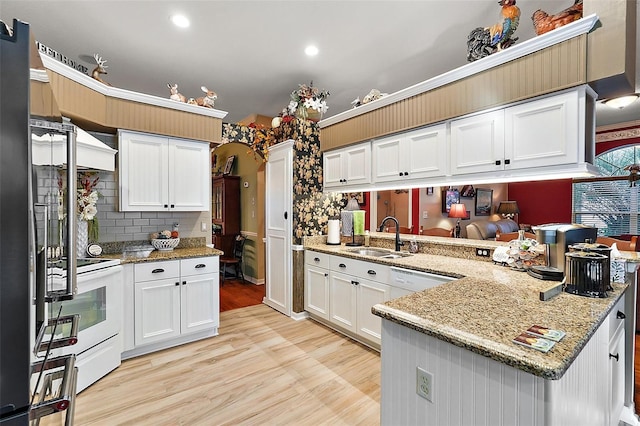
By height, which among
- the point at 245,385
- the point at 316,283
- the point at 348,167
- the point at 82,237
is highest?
the point at 348,167

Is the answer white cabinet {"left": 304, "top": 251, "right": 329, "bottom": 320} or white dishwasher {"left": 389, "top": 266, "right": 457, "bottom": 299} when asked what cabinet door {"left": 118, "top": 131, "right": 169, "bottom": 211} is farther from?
white dishwasher {"left": 389, "top": 266, "right": 457, "bottom": 299}

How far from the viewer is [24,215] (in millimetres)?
593

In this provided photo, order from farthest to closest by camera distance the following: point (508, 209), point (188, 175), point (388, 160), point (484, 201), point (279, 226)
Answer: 1. point (484, 201)
2. point (508, 209)
3. point (279, 226)
4. point (188, 175)
5. point (388, 160)

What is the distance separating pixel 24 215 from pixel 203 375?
2.39 metres

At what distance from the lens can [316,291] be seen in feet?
11.7

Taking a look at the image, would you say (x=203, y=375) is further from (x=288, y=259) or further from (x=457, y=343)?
(x=457, y=343)

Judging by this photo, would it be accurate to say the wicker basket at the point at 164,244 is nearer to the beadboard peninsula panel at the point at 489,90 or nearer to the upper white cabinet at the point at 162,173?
the upper white cabinet at the point at 162,173

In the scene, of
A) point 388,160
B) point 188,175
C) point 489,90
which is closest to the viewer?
point 489,90

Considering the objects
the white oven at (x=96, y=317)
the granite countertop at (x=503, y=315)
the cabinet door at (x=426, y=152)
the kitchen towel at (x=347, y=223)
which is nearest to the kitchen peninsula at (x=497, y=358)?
the granite countertop at (x=503, y=315)

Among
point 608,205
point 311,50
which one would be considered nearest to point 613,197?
point 608,205

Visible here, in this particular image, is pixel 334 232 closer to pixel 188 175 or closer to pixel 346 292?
pixel 346 292

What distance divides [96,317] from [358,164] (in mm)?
2849

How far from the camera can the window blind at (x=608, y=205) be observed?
19.5 ft

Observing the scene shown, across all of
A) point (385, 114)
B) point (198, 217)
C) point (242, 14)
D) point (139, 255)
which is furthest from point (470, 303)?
point (198, 217)
